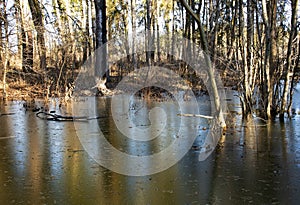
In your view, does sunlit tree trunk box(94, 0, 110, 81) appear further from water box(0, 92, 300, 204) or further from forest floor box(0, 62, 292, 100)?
water box(0, 92, 300, 204)

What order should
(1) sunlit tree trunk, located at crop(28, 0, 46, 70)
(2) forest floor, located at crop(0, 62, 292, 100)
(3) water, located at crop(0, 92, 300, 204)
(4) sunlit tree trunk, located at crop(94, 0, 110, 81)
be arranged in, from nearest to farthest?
(3) water, located at crop(0, 92, 300, 204) < (1) sunlit tree trunk, located at crop(28, 0, 46, 70) < (2) forest floor, located at crop(0, 62, 292, 100) < (4) sunlit tree trunk, located at crop(94, 0, 110, 81)

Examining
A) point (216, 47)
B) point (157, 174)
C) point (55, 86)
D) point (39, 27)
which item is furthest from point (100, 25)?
point (157, 174)

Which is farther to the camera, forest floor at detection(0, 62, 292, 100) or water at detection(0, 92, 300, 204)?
forest floor at detection(0, 62, 292, 100)

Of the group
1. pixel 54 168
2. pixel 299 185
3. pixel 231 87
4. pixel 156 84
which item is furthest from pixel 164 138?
pixel 231 87

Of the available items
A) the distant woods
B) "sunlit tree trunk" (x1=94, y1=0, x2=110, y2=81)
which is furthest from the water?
"sunlit tree trunk" (x1=94, y1=0, x2=110, y2=81)

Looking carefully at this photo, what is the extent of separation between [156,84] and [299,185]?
34.7ft

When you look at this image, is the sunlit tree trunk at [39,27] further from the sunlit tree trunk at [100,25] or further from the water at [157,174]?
the water at [157,174]

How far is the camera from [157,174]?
400 cm

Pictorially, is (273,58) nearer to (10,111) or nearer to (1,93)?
(10,111)

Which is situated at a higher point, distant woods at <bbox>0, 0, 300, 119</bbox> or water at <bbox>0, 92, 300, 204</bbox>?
distant woods at <bbox>0, 0, 300, 119</bbox>

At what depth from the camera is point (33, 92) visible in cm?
1352

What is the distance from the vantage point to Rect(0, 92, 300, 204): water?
129 inches

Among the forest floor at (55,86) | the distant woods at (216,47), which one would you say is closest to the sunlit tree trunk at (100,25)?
the distant woods at (216,47)

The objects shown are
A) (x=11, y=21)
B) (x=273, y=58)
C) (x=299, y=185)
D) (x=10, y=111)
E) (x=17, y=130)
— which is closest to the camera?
(x=299, y=185)
